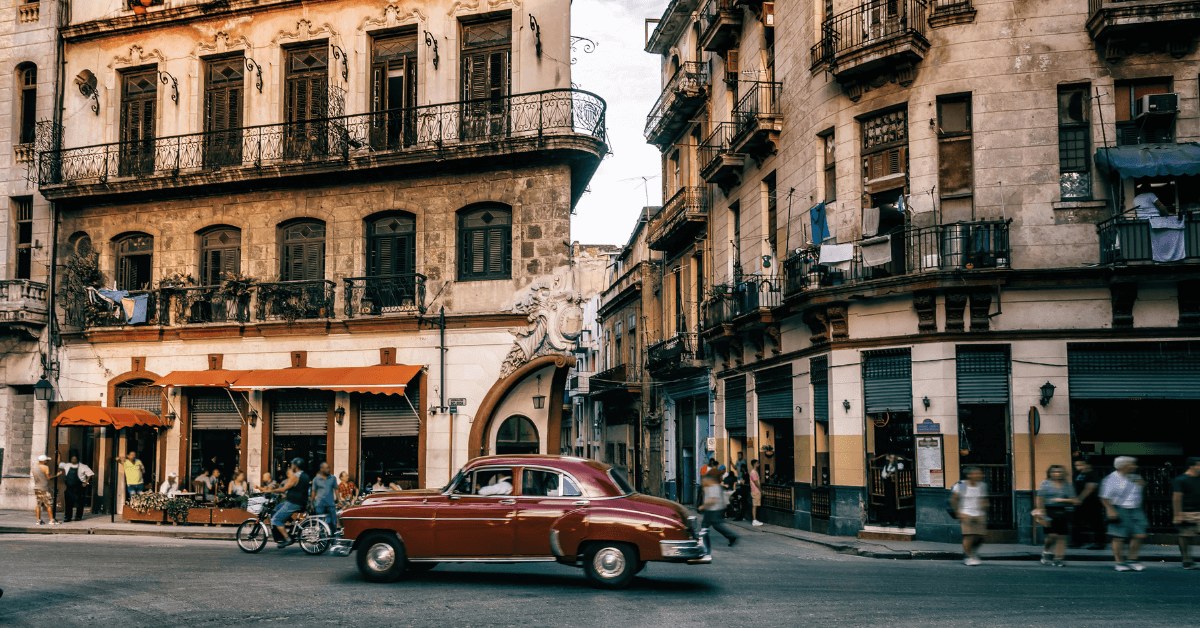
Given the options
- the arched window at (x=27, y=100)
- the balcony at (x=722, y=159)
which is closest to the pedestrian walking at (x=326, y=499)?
the balcony at (x=722, y=159)

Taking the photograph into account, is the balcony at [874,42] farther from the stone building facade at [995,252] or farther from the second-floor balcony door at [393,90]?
the second-floor balcony door at [393,90]

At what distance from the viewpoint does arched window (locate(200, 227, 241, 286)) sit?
90.2 feet

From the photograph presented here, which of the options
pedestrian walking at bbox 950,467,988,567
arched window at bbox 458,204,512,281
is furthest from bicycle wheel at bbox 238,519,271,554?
pedestrian walking at bbox 950,467,988,567

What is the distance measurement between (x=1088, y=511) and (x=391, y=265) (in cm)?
1684

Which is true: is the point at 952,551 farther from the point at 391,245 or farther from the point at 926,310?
the point at 391,245

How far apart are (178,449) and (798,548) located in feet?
54.2

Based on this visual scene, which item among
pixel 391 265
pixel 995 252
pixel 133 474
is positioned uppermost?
pixel 391 265

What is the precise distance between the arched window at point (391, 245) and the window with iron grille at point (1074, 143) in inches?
596

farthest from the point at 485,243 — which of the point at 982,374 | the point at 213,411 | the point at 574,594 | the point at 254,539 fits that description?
the point at 574,594

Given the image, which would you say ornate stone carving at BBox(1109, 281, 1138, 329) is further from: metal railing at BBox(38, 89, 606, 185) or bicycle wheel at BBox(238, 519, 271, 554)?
bicycle wheel at BBox(238, 519, 271, 554)

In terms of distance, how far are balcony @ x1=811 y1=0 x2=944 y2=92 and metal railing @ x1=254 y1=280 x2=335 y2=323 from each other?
1339cm

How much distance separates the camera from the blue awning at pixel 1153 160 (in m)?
19.8

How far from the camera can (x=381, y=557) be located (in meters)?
13.8

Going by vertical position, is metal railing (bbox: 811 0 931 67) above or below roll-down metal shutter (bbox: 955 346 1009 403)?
above
